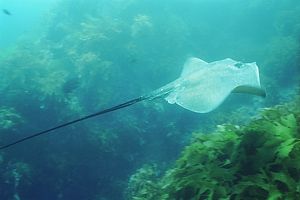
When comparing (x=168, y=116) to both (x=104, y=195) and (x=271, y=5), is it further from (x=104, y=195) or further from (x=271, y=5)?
(x=271, y=5)

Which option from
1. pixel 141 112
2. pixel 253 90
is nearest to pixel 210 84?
pixel 253 90

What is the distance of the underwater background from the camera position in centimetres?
398

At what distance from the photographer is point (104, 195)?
9.93 meters

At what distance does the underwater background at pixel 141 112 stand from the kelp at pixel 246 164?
0.04 ft

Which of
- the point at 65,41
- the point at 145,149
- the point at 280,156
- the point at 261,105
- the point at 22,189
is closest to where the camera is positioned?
the point at 280,156

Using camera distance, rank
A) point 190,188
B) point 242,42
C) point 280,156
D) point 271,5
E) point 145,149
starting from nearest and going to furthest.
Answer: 1. point 280,156
2. point 190,188
3. point 145,149
4. point 242,42
5. point 271,5

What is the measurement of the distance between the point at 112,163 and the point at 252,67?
647 cm

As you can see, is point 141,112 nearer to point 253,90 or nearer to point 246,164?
point 253,90

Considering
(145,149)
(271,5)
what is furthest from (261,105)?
(271,5)

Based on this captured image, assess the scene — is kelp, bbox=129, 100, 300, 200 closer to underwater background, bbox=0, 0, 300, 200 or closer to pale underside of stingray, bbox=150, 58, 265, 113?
underwater background, bbox=0, 0, 300, 200

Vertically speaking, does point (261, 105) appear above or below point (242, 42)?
below

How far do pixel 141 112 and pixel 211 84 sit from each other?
7042 mm

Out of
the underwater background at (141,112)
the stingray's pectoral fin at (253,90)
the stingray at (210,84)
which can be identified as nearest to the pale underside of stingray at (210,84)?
the stingray at (210,84)

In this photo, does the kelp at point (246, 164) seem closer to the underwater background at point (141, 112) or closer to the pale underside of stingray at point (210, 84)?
the underwater background at point (141, 112)
